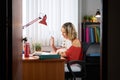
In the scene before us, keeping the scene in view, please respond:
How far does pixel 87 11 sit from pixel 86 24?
0.34m

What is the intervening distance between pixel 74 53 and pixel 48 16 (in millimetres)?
1035

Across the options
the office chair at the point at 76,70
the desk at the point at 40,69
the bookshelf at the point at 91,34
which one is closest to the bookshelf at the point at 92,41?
the bookshelf at the point at 91,34

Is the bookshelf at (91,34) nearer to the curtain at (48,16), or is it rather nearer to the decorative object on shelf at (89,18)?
the decorative object on shelf at (89,18)

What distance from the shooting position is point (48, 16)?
183 inches

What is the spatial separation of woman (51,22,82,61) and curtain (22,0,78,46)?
0.78 ft

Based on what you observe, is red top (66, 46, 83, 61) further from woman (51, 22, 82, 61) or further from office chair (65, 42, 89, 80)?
office chair (65, 42, 89, 80)

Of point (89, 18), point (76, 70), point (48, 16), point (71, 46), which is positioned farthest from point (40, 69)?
point (89, 18)

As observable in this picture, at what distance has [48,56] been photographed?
3049 mm

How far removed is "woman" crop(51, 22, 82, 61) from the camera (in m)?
4.15

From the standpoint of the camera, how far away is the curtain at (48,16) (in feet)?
15.1

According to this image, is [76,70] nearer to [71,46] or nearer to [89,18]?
[71,46]

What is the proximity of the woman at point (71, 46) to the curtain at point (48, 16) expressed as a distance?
238 millimetres
